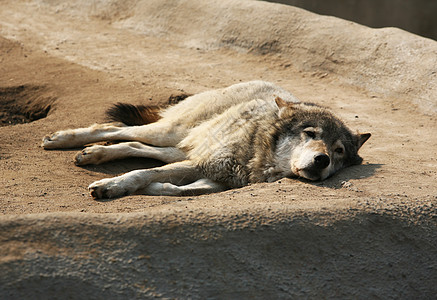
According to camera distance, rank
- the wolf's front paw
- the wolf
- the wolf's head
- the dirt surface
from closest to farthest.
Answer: the dirt surface, the wolf's front paw, the wolf's head, the wolf

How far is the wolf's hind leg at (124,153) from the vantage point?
478cm

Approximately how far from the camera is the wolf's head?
13.5 feet

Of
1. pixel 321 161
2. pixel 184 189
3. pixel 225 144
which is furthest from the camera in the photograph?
pixel 225 144

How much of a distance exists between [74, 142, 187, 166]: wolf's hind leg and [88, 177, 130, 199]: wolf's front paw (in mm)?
804

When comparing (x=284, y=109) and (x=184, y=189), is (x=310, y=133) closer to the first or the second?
(x=284, y=109)

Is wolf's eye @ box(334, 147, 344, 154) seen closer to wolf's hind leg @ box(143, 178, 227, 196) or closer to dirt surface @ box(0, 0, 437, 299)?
dirt surface @ box(0, 0, 437, 299)

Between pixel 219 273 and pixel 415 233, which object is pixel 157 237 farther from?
pixel 415 233

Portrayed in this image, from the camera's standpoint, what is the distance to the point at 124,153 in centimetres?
491

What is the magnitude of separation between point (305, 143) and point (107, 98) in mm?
2904

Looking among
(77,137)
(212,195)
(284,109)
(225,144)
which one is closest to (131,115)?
(77,137)

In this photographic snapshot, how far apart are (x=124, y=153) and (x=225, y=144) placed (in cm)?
96

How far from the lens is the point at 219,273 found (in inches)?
110

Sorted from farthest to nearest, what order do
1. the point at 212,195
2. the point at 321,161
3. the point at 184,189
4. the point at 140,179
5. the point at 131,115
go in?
the point at 131,115
the point at 184,189
the point at 140,179
the point at 321,161
the point at 212,195

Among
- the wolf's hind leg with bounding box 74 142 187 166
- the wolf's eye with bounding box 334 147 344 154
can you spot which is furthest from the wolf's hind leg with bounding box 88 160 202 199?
the wolf's eye with bounding box 334 147 344 154
